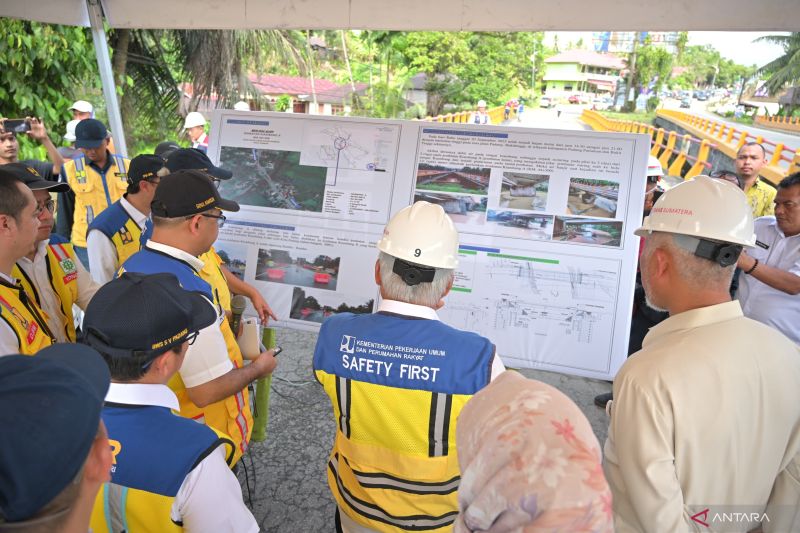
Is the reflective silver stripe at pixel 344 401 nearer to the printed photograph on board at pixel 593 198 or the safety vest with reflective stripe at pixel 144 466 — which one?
the safety vest with reflective stripe at pixel 144 466

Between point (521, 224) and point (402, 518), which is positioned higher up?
point (521, 224)

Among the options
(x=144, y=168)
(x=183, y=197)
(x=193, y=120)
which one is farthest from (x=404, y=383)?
(x=193, y=120)

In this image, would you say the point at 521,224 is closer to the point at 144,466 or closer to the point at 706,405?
the point at 706,405

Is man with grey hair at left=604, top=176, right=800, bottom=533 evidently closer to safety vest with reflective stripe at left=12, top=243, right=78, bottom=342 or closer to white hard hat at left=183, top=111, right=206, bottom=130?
safety vest with reflective stripe at left=12, top=243, right=78, bottom=342

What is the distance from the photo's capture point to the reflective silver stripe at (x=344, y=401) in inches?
58.0

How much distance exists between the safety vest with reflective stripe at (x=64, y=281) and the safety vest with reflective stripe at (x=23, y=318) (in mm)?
188

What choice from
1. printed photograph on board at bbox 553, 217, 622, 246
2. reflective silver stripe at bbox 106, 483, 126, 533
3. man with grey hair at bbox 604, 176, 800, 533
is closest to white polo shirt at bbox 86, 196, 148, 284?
reflective silver stripe at bbox 106, 483, 126, 533

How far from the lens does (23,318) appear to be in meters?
1.82

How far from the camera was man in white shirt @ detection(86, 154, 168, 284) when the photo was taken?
2865 mm

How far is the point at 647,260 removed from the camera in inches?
61.9

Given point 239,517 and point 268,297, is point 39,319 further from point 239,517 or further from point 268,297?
point 268,297

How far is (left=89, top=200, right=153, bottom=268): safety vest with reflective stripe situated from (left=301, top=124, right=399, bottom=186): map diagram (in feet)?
3.90

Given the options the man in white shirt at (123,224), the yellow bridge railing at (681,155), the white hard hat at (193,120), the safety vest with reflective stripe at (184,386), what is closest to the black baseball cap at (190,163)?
the man in white shirt at (123,224)

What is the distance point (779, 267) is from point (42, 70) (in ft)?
28.0
